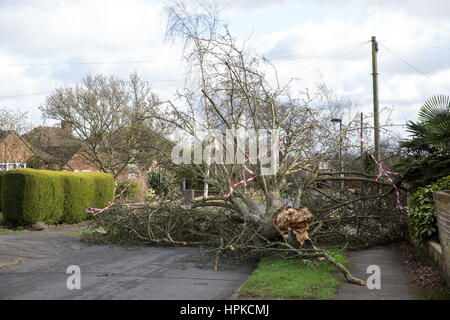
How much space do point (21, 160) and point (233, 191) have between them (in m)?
22.4

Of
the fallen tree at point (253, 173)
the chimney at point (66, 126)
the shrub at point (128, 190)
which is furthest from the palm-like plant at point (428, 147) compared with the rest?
the chimney at point (66, 126)

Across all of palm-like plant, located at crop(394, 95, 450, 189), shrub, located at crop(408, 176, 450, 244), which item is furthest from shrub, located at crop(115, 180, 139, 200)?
shrub, located at crop(408, 176, 450, 244)

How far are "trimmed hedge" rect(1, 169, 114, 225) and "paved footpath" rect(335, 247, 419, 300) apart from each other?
396 inches

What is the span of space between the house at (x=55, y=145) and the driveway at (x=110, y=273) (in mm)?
18310

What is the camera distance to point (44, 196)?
50.0 feet

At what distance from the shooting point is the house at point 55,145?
29.1 meters

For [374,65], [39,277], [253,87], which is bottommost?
[39,277]

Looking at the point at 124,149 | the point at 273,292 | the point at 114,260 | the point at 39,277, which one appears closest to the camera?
the point at 273,292

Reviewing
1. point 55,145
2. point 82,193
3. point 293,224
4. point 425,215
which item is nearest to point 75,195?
point 82,193

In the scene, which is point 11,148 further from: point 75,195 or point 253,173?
point 253,173

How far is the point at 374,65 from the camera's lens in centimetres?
2042

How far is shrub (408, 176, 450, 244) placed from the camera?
24.9 ft

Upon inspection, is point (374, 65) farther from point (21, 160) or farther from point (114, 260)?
point (21, 160)
